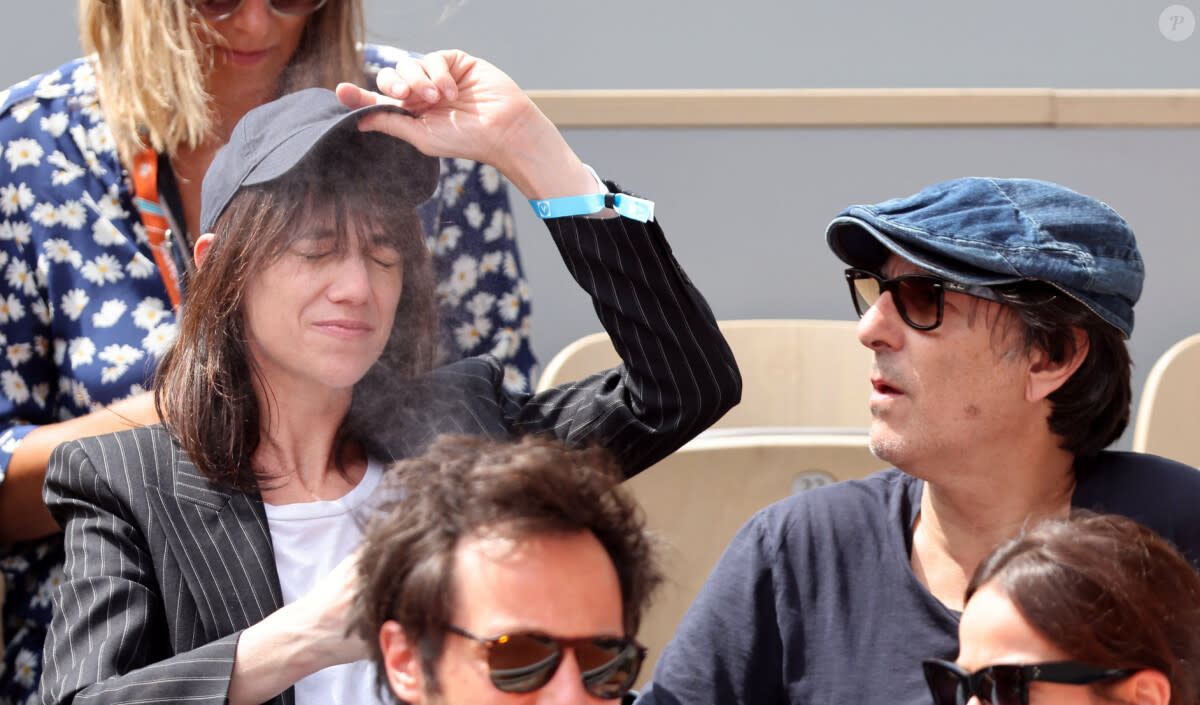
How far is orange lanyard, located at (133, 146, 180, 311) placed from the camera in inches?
67.6

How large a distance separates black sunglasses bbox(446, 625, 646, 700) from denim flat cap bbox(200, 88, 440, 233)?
0.54m

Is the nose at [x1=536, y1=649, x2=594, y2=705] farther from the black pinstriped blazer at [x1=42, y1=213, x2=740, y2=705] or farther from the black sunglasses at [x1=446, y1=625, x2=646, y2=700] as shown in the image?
the black pinstriped blazer at [x1=42, y1=213, x2=740, y2=705]

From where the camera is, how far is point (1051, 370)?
1572mm

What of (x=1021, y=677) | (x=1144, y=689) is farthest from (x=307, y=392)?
(x=1144, y=689)

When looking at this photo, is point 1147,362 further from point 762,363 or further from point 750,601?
point 750,601

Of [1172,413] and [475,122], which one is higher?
[475,122]

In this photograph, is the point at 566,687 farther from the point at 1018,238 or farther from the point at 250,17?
the point at 250,17

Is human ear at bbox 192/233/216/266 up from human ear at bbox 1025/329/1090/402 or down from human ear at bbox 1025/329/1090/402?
up

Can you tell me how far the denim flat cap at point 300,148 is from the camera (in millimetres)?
1329

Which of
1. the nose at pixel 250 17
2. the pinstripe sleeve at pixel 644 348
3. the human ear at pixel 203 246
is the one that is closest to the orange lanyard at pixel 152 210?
the nose at pixel 250 17

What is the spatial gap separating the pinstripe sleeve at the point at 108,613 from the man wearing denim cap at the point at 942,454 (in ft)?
1.79

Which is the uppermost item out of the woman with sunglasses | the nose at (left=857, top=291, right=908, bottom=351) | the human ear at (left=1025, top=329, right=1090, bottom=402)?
the nose at (left=857, top=291, right=908, bottom=351)

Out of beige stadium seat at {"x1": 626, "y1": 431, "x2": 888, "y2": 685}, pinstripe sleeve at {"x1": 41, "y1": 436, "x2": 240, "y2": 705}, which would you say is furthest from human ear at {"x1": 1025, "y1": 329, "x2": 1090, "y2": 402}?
pinstripe sleeve at {"x1": 41, "y1": 436, "x2": 240, "y2": 705}

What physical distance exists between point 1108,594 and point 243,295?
2.97ft
